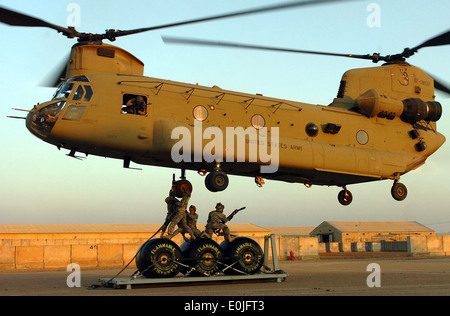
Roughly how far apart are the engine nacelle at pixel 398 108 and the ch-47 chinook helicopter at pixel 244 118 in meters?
0.04

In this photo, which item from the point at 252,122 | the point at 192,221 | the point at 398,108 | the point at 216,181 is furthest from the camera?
the point at 398,108

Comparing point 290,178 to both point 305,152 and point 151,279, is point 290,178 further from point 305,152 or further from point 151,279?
point 151,279

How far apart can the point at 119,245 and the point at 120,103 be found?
45.0 feet

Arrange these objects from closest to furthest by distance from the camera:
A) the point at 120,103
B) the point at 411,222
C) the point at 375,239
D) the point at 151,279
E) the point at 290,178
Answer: the point at 151,279 → the point at 120,103 → the point at 290,178 → the point at 375,239 → the point at 411,222

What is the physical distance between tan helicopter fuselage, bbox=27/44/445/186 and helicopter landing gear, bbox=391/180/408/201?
17.8 inches

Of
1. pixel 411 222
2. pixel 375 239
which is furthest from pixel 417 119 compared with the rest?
pixel 411 222

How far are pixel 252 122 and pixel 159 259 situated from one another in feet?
23.2

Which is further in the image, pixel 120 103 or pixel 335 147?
pixel 335 147

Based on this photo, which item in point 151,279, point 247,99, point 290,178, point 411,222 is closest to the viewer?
point 151,279

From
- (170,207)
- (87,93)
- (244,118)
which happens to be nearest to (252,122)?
(244,118)

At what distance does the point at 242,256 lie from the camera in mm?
16359

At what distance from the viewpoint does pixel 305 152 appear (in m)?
20.8

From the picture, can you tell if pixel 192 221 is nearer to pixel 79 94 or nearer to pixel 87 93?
pixel 87 93

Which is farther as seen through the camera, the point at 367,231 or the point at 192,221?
the point at 367,231
